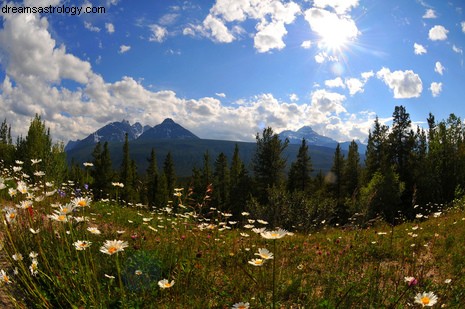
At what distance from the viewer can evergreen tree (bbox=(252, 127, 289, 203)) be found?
38094 millimetres

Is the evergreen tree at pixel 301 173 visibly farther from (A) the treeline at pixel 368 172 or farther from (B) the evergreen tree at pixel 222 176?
(B) the evergreen tree at pixel 222 176

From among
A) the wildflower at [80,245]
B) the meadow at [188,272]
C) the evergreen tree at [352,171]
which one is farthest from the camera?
the evergreen tree at [352,171]

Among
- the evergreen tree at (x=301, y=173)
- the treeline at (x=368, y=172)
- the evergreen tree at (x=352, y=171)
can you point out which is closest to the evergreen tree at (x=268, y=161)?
the treeline at (x=368, y=172)

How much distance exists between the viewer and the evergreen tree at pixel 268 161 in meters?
38.1

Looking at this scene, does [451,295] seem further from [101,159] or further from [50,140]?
[101,159]

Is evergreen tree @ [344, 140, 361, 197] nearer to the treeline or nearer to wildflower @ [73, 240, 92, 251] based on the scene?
the treeline

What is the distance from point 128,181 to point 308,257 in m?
55.1

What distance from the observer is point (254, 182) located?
4197 cm

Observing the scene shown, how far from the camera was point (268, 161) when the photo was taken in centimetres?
3866

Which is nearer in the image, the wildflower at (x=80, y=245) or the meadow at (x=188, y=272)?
the wildflower at (x=80, y=245)

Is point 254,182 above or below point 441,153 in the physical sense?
below

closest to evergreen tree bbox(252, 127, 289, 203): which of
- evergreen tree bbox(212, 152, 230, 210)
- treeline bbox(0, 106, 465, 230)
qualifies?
treeline bbox(0, 106, 465, 230)

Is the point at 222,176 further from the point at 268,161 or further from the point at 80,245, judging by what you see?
the point at 80,245

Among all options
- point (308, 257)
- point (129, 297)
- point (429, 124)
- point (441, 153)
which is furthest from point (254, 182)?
point (129, 297)
